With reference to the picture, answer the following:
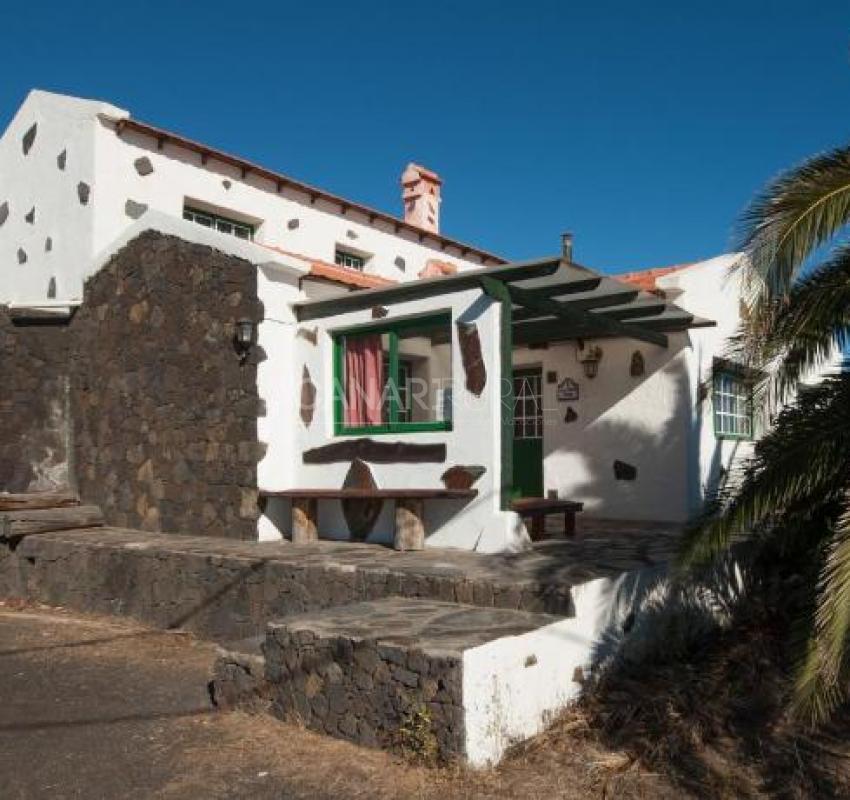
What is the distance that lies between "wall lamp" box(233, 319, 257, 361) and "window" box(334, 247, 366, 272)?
564 cm

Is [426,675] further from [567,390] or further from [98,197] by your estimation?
[98,197]

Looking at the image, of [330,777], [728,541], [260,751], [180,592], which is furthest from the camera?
[180,592]

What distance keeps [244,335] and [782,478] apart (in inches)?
205

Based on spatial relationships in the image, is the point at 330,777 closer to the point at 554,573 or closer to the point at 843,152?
the point at 554,573

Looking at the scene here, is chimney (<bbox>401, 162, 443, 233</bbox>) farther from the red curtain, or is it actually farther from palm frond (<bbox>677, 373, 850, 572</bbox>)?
palm frond (<bbox>677, 373, 850, 572</bbox>)

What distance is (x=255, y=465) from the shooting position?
802 centimetres

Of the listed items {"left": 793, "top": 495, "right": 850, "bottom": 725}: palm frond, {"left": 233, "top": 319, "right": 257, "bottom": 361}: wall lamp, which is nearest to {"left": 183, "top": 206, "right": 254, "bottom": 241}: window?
{"left": 233, "top": 319, "right": 257, "bottom": 361}: wall lamp

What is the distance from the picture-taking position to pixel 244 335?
7.91 m

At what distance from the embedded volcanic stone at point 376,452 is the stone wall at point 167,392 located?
64cm

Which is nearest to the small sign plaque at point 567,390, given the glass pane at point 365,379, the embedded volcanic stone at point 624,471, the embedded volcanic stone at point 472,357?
the embedded volcanic stone at point 624,471

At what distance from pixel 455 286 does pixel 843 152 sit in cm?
336

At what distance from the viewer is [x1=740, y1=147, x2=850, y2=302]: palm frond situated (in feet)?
13.4

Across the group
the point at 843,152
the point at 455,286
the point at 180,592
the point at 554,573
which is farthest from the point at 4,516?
the point at 843,152

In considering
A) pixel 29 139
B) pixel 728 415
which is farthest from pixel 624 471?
pixel 29 139
